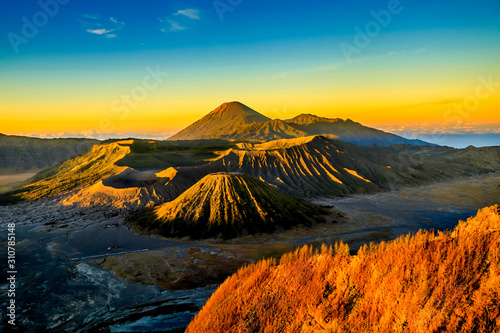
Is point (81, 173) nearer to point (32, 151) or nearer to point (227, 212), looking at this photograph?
point (227, 212)

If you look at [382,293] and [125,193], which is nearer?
[382,293]

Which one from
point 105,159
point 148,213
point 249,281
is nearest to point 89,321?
point 249,281

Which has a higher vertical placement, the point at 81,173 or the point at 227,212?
the point at 81,173

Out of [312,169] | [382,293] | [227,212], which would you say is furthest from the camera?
[312,169]

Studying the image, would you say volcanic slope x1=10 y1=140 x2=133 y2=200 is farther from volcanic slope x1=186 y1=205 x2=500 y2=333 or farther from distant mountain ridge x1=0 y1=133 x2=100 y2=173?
volcanic slope x1=186 y1=205 x2=500 y2=333

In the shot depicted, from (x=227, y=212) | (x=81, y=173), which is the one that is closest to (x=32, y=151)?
(x=81, y=173)

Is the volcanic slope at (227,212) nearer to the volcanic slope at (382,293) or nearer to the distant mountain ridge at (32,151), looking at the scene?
the volcanic slope at (382,293)
